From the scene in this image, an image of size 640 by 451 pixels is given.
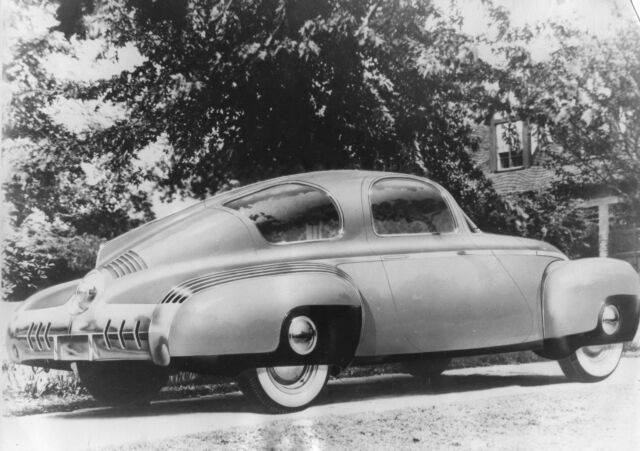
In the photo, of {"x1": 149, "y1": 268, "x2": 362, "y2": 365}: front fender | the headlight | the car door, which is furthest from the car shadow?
the headlight

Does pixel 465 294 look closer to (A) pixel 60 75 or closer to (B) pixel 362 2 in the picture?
(B) pixel 362 2

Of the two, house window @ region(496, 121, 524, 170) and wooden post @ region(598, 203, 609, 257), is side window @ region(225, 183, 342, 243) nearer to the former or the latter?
house window @ region(496, 121, 524, 170)

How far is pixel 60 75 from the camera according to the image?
3303 mm

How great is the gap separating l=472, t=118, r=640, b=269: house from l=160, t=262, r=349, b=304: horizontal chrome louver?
3.75 ft

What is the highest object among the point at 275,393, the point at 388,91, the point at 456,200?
the point at 388,91

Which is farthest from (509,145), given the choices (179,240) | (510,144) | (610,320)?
(179,240)

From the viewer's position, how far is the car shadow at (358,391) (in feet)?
10.4

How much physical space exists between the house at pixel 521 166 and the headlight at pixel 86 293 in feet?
6.48

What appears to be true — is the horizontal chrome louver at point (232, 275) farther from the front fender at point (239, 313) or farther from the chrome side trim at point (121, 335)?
the chrome side trim at point (121, 335)

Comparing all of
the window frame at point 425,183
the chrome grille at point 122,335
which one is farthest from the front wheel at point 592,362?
the chrome grille at point 122,335

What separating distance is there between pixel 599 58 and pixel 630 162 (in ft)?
1.96

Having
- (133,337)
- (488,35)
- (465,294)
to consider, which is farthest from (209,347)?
(488,35)

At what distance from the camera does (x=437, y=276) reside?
344cm

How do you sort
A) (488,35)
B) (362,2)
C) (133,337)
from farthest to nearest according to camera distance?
(488,35)
(362,2)
(133,337)
